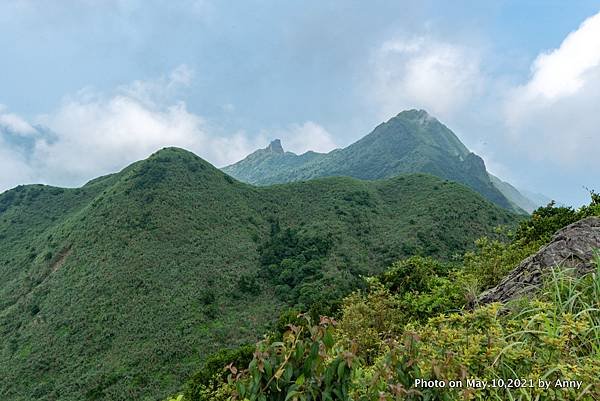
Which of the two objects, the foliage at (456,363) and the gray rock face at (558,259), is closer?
the foliage at (456,363)

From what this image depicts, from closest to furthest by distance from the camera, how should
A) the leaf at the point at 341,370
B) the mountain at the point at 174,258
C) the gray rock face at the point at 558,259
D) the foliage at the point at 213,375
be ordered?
1. the leaf at the point at 341,370
2. the gray rock face at the point at 558,259
3. the foliage at the point at 213,375
4. the mountain at the point at 174,258

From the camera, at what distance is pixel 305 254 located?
61531 mm

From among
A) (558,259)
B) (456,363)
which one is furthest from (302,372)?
(558,259)

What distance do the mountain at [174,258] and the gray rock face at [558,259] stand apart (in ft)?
68.0

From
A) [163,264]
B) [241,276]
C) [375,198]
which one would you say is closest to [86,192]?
[163,264]

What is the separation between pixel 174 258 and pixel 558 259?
5367 centimetres

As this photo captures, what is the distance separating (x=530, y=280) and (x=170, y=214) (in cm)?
6182

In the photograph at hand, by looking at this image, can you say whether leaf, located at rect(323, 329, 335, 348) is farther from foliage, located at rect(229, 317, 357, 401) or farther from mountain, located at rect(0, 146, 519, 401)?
mountain, located at rect(0, 146, 519, 401)

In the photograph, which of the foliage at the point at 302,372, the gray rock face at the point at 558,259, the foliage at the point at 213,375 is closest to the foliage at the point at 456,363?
the foliage at the point at 302,372

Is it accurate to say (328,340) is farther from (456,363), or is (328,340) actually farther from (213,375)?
(213,375)

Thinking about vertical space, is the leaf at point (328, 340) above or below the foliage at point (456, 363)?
above

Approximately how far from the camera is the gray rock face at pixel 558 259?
20.2 ft

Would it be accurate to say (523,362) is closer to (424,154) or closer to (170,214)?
(170,214)

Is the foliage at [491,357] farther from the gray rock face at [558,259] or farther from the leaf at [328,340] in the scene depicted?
the gray rock face at [558,259]
